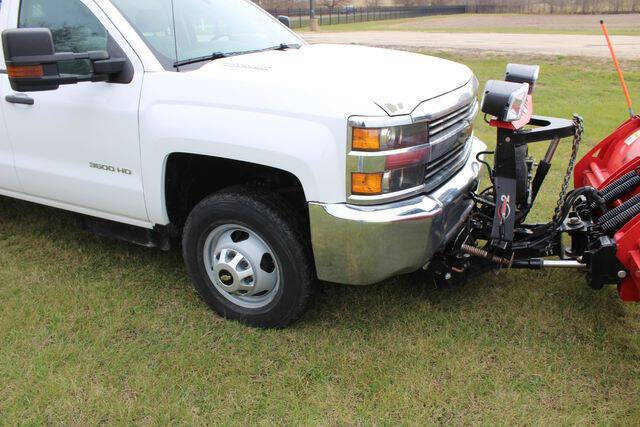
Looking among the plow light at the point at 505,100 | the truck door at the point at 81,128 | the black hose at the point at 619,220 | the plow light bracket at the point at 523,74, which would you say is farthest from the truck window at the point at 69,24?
the black hose at the point at 619,220

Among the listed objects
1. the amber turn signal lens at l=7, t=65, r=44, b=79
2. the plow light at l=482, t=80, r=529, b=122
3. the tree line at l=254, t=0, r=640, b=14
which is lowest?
the plow light at l=482, t=80, r=529, b=122

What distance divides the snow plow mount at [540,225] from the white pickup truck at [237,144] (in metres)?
0.21

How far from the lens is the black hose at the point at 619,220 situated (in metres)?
2.93

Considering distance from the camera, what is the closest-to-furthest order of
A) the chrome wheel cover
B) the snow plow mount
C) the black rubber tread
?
the snow plow mount → the black rubber tread → the chrome wheel cover

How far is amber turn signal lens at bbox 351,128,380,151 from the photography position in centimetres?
259

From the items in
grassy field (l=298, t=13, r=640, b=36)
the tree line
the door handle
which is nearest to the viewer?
the door handle

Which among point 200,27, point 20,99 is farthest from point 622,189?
point 20,99

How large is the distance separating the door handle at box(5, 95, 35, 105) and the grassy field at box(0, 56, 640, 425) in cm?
114

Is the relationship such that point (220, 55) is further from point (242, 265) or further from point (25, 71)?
point (242, 265)

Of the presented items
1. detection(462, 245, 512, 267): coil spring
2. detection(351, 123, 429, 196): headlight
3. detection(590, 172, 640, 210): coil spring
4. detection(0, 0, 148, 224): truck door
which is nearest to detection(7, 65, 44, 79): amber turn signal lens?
detection(0, 0, 148, 224): truck door

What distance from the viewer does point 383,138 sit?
2.61 meters

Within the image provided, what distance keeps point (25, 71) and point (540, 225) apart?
2842mm

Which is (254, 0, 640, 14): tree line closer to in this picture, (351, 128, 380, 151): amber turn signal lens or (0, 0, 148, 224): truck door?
(0, 0, 148, 224): truck door

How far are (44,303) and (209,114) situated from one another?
1.69 metres
